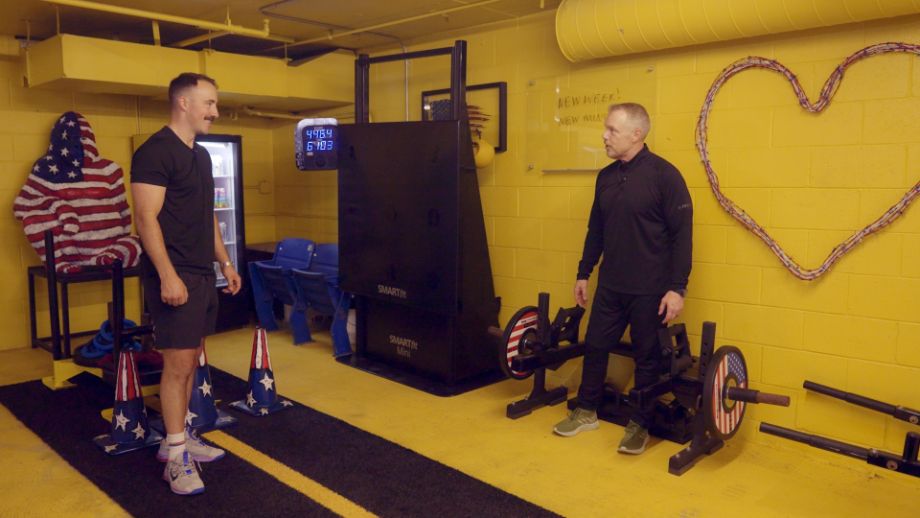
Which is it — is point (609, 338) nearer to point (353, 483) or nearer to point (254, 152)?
point (353, 483)

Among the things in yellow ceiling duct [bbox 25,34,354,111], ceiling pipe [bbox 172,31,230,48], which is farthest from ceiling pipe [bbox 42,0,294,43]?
yellow ceiling duct [bbox 25,34,354,111]

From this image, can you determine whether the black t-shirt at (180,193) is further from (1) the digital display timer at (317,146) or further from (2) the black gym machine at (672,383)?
(1) the digital display timer at (317,146)

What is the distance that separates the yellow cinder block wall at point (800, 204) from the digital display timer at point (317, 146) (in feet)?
5.46

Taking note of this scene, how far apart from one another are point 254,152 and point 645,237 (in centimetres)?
447

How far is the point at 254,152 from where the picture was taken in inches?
269

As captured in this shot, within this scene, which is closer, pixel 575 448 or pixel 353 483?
pixel 353 483

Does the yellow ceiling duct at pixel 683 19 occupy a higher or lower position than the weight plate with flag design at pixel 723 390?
higher

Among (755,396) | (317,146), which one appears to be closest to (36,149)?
(317,146)

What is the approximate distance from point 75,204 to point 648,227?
4154mm

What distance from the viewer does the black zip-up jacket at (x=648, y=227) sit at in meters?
3.46

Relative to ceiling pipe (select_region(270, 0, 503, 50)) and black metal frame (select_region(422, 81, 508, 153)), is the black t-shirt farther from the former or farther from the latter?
black metal frame (select_region(422, 81, 508, 153))

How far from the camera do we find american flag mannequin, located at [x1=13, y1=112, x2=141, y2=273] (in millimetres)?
5234

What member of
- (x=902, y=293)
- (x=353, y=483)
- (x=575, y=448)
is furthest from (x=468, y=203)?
(x=902, y=293)

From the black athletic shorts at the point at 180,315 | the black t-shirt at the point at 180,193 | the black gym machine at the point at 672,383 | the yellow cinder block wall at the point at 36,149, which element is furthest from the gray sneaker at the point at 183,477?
the yellow cinder block wall at the point at 36,149
